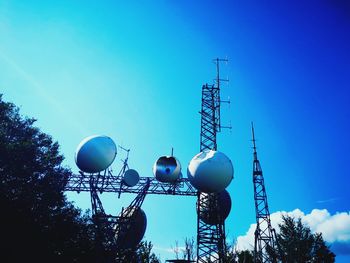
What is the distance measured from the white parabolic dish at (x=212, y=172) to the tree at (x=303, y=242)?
707 inches

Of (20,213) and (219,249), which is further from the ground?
(20,213)

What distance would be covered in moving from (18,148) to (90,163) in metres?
4.96

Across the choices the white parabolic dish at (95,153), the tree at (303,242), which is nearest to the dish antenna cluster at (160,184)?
the white parabolic dish at (95,153)

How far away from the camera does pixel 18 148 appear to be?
722 inches

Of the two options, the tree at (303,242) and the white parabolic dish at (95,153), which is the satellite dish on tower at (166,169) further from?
the tree at (303,242)

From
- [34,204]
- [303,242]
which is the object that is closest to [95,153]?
[34,204]

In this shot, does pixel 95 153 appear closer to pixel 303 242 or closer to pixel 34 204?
pixel 34 204

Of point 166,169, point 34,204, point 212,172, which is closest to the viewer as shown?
point 212,172

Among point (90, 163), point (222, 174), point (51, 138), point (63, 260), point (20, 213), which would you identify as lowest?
point (63, 260)

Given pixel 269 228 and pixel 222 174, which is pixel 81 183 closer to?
pixel 222 174

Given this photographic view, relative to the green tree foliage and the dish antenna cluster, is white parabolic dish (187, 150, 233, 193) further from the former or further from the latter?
the green tree foliage

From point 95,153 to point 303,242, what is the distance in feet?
88.3

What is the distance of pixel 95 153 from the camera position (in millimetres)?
17891

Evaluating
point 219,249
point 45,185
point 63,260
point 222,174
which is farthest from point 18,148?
point 219,249
